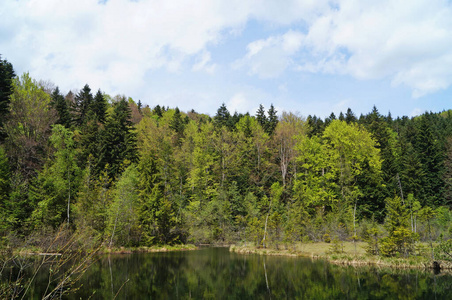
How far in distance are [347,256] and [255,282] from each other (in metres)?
14.6

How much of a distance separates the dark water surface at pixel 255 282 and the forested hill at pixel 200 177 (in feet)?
28.4

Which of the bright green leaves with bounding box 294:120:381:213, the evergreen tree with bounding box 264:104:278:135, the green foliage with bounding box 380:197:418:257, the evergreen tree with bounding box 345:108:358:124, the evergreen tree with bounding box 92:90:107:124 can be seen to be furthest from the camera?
the evergreen tree with bounding box 345:108:358:124

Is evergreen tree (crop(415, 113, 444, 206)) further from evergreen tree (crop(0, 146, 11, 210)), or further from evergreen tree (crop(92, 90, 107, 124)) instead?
evergreen tree (crop(92, 90, 107, 124))

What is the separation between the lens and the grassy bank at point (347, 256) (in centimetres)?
2823

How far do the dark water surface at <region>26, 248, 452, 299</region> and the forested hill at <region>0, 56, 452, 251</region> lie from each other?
866cm

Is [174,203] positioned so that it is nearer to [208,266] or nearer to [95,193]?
[95,193]

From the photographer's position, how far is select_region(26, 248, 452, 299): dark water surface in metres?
18.4

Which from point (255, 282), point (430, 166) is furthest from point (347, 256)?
point (430, 166)

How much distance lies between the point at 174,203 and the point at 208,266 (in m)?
22.9

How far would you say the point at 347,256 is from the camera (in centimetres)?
3225

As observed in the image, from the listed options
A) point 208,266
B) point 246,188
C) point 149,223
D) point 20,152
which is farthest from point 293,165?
point 20,152

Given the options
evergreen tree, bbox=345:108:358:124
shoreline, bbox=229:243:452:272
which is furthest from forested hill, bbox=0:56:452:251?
evergreen tree, bbox=345:108:358:124

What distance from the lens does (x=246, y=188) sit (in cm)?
5906

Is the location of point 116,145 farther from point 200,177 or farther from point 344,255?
point 344,255
